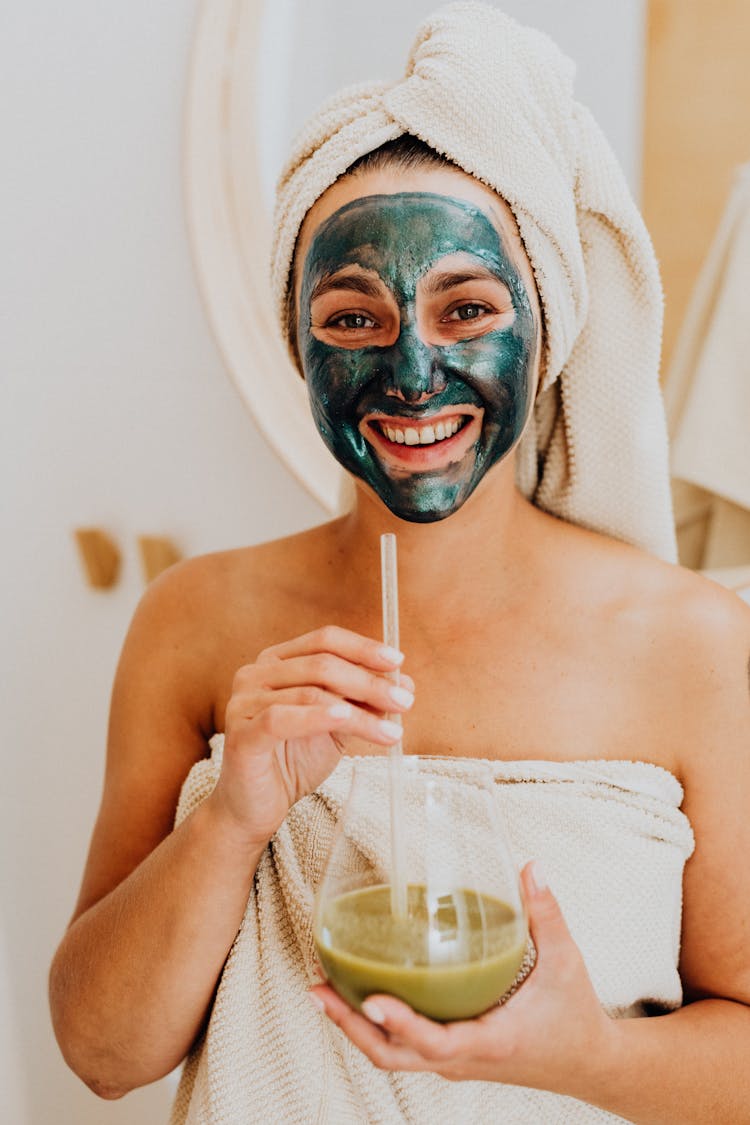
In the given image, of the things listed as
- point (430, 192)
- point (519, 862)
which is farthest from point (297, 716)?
point (430, 192)

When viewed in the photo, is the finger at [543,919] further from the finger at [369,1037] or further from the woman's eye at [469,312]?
the woman's eye at [469,312]

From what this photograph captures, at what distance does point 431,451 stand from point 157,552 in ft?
2.16

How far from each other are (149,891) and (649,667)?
45 cm

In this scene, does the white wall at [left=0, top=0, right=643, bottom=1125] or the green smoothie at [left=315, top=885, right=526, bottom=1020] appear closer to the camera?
the green smoothie at [left=315, top=885, right=526, bottom=1020]

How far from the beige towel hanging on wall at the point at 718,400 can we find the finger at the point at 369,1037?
681 millimetres

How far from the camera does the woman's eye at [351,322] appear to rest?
0.90 meters

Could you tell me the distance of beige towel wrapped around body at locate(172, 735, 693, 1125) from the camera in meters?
0.86

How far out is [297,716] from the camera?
745 mm

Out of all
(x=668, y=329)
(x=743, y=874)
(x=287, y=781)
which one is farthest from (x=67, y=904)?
(x=668, y=329)

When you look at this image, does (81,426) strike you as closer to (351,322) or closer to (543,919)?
(351,322)

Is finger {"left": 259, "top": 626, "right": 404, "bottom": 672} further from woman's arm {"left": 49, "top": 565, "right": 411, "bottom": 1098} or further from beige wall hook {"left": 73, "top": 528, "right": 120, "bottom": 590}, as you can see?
beige wall hook {"left": 73, "top": 528, "right": 120, "bottom": 590}

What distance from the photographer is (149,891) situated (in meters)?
0.90

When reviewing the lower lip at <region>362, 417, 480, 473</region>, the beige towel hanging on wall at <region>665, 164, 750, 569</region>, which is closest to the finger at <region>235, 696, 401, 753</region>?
the lower lip at <region>362, 417, 480, 473</region>

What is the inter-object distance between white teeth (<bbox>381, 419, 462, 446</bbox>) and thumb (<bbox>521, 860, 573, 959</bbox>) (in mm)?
329
